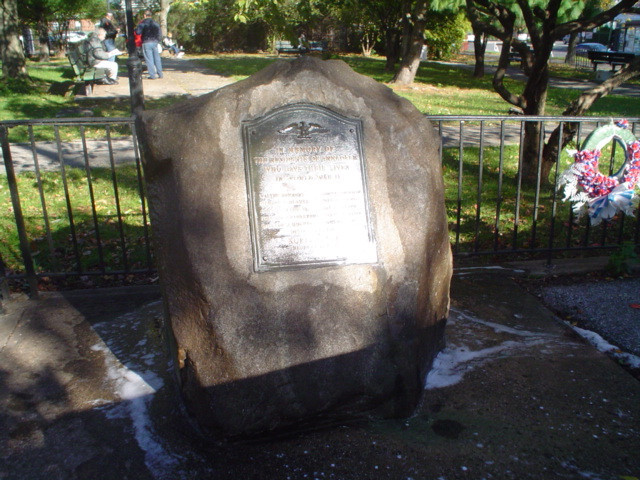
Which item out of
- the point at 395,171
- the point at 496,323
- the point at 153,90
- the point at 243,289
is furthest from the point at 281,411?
the point at 153,90

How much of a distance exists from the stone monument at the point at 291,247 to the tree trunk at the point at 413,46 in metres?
15.8

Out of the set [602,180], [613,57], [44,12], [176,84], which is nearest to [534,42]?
[602,180]

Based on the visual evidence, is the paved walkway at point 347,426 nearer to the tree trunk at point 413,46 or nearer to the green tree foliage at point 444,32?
the tree trunk at point 413,46

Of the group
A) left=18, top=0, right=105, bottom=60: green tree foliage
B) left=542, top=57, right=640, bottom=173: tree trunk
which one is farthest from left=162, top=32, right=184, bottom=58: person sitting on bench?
left=542, top=57, right=640, bottom=173: tree trunk

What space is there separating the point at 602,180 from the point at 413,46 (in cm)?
1434

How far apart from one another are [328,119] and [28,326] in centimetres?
249

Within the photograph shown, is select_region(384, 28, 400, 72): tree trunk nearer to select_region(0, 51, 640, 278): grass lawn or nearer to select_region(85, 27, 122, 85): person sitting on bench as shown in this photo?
select_region(85, 27, 122, 85): person sitting on bench

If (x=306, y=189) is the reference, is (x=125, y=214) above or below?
below

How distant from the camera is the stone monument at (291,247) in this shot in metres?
2.90

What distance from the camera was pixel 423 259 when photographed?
3.12 meters

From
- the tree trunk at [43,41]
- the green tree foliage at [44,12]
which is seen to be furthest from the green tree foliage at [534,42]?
the tree trunk at [43,41]

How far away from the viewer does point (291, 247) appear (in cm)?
301

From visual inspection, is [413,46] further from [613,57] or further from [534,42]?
[534,42]

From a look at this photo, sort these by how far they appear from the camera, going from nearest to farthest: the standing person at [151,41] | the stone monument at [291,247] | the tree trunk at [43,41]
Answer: the stone monument at [291,247] → the standing person at [151,41] → the tree trunk at [43,41]
